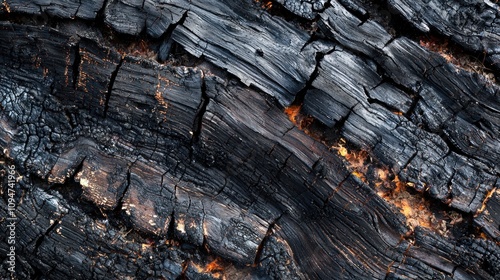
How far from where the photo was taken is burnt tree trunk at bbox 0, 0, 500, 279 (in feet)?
12.7

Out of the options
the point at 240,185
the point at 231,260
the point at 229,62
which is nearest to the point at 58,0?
the point at 229,62

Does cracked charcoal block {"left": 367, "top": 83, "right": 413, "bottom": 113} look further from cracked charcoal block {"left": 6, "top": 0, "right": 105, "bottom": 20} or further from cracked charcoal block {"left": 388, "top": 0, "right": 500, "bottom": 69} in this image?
cracked charcoal block {"left": 6, "top": 0, "right": 105, "bottom": 20}

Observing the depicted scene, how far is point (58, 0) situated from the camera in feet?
13.4

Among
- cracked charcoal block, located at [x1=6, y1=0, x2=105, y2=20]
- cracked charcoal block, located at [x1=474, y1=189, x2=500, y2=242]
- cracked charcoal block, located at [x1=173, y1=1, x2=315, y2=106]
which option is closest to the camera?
cracked charcoal block, located at [x1=474, y1=189, x2=500, y2=242]

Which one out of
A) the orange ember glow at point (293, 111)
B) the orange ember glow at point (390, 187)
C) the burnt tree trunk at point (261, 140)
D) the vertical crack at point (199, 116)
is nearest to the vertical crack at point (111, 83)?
the burnt tree trunk at point (261, 140)

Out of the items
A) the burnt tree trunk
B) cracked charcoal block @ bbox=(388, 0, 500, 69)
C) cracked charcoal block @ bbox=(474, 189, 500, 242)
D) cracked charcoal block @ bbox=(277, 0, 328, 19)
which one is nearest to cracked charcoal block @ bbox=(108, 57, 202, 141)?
the burnt tree trunk

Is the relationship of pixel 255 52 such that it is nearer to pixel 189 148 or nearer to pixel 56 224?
pixel 189 148

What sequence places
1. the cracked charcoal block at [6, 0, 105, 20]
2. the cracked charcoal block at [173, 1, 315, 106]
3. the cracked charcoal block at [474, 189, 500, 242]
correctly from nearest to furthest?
the cracked charcoal block at [474, 189, 500, 242], the cracked charcoal block at [173, 1, 315, 106], the cracked charcoal block at [6, 0, 105, 20]

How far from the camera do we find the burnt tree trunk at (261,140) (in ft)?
12.7

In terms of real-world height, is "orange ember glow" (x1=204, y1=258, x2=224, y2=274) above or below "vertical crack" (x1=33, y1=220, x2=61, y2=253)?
above

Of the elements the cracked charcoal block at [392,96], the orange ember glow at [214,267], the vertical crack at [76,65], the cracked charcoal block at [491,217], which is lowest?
the orange ember glow at [214,267]

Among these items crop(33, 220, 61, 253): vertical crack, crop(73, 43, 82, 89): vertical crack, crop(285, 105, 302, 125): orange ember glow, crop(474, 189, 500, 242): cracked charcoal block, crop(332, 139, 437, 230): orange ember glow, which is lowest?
crop(33, 220, 61, 253): vertical crack

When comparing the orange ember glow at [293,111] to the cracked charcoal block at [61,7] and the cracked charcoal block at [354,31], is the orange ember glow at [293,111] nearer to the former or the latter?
the cracked charcoal block at [354,31]

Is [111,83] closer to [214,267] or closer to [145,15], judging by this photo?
[145,15]
